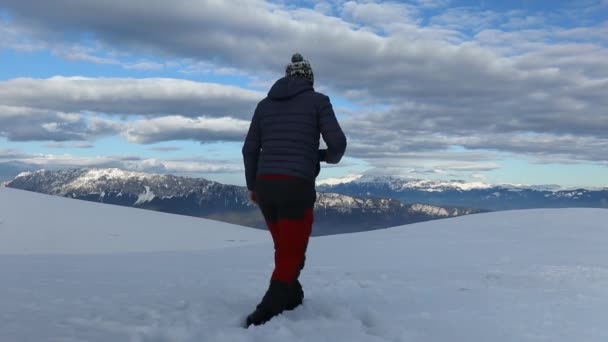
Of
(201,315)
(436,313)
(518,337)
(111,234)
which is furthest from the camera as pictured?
(111,234)

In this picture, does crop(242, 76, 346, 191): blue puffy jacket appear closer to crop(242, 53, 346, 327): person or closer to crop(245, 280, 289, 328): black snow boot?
crop(242, 53, 346, 327): person

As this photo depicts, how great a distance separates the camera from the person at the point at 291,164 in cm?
488

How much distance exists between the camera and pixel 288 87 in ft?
16.7

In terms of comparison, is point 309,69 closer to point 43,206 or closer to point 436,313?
point 436,313

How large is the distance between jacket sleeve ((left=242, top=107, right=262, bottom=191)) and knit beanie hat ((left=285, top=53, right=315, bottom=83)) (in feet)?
1.89

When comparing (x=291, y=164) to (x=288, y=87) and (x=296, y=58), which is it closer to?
(x=288, y=87)

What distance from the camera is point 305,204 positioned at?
4957 mm

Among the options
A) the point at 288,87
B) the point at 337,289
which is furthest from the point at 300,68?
the point at 337,289

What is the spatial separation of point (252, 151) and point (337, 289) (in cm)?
225

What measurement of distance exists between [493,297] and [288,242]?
2.73m

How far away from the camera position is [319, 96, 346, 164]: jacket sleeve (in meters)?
4.89

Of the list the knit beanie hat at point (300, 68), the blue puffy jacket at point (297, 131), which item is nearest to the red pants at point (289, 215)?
the blue puffy jacket at point (297, 131)

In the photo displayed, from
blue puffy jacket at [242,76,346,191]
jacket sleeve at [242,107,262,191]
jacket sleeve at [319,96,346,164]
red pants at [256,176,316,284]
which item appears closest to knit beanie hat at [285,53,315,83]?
blue puffy jacket at [242,76,346,191]

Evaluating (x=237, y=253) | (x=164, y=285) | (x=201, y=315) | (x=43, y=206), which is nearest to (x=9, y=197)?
(x=43, y=206)
